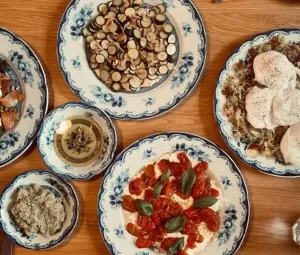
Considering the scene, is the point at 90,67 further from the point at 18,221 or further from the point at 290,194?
the point at 290,194

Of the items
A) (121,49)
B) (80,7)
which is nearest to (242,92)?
(121,49)

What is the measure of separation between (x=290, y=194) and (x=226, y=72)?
0.67 meters

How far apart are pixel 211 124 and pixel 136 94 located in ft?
1.32

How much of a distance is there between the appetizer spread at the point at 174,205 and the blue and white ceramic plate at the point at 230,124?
18 centimetres

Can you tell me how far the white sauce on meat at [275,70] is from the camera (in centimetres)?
284

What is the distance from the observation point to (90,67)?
3078 millimetres

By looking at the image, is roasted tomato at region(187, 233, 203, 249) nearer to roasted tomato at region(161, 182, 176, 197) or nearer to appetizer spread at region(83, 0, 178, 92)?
roasted tomato at region(161, 182, 176, 197)

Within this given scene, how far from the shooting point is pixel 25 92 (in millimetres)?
3096

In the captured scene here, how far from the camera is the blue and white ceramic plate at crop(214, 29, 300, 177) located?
2.87 meters

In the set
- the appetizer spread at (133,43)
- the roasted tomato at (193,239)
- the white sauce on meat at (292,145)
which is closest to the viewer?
the white sauce on meat at (292,145)

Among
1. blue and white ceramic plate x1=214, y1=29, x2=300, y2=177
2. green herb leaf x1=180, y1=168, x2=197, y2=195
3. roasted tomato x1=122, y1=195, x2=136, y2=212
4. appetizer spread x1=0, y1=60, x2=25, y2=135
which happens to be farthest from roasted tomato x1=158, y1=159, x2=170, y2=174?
appetizer spread x1=0, y1=60, x2=25, y2=135

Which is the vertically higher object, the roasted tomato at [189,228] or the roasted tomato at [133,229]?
the roasted tomato at [189,228]

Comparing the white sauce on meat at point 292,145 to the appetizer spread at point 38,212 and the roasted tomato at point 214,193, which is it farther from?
the appetizer spread at point 38,212

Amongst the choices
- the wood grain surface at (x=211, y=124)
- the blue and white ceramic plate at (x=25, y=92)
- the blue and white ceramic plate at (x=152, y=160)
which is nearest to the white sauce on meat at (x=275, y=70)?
the wood grain surface at (x=211, y=124)
